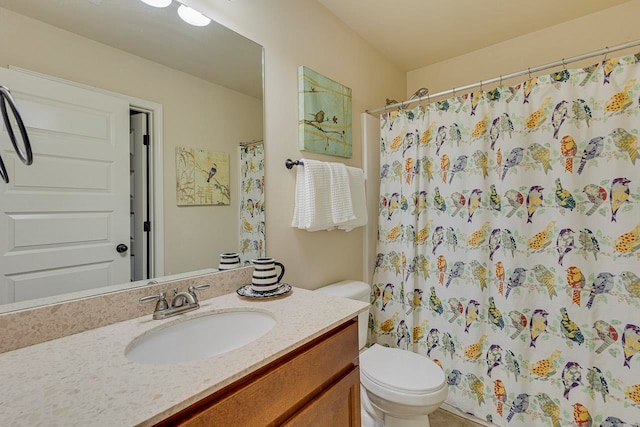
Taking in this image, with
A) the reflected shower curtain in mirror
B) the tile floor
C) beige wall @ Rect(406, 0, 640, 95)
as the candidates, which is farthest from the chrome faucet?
beige wall @ Rect(406, 0, 640, 95)

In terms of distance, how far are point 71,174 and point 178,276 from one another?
0.47 metres

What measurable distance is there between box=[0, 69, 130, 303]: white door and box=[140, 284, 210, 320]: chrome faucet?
12 centimetres

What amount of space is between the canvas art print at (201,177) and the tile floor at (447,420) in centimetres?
170

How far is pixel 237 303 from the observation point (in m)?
1.10

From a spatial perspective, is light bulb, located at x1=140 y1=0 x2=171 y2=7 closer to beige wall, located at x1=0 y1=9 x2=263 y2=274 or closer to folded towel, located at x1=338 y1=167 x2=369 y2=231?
beige wall, located at x1=0 y1=9 x2=263 y2=274

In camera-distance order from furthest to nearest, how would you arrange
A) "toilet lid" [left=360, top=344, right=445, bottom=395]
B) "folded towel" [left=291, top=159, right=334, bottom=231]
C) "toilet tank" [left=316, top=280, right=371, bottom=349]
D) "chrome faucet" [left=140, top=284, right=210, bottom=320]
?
"toilet tank" [left=316, top=280, right=371, bottom=349] < "folded towel" [left=291, top=159, right=334, bottom=231] < "toilet lid" [left=360, top=344, right=445, bottom=395] < "chrome faucet" [left=140, top=284, right=210, bottom=320]

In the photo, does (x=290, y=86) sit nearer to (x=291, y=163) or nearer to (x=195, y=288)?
(x=291, y=163)

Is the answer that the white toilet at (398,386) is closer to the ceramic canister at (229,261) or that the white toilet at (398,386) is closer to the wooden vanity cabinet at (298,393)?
the wooden vanity cabinet at (298,393)

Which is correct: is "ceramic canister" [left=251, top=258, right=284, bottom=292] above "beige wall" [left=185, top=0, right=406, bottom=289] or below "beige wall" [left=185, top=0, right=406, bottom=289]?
below

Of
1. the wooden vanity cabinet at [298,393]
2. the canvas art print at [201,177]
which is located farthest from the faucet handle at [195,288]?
the wooden vanity cabinet at [298,393]

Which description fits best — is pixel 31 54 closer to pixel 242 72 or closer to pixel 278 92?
pixel 242 72

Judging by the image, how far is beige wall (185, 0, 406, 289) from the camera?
137cm

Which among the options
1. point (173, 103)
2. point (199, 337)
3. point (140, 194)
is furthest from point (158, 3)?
point (199, 337)

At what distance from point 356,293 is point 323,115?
3.35 ft
